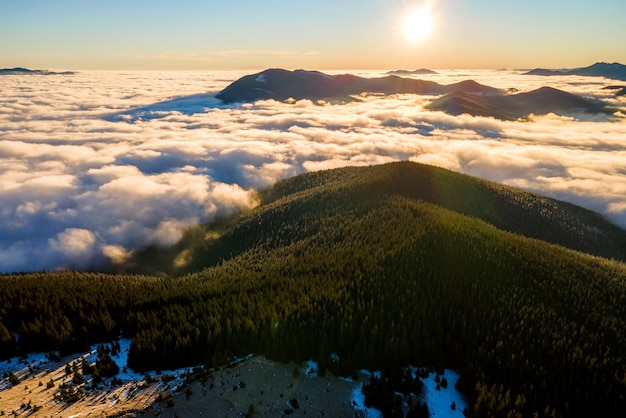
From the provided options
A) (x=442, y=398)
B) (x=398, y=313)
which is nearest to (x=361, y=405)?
(x=442, y=398)

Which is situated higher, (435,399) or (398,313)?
(435,399)

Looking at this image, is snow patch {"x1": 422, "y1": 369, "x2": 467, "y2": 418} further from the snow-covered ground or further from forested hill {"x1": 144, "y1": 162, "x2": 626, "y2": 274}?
forested hill {"x1": 144, "y1": 162, "x2": 626, "y2": 274}

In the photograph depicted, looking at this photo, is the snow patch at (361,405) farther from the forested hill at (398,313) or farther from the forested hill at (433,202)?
the forested hill at (433,202)

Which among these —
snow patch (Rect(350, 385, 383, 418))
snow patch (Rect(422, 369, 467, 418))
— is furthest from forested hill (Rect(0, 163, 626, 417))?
snow patch (Rect(350, 385, 383, 418))

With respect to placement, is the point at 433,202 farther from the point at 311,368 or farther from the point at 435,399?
the point at 311,368

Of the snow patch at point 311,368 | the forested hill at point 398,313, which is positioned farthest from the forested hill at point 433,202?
the snow patch at point 311,368

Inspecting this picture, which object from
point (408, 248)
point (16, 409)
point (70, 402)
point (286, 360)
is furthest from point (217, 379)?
point (408, 248)

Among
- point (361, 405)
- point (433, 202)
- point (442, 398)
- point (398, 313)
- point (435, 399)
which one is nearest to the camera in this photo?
point (361, 405)

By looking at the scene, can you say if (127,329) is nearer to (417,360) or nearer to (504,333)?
(417,360)

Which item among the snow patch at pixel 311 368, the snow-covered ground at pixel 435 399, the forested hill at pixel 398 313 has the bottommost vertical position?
the forested hill at pixel 398 313
